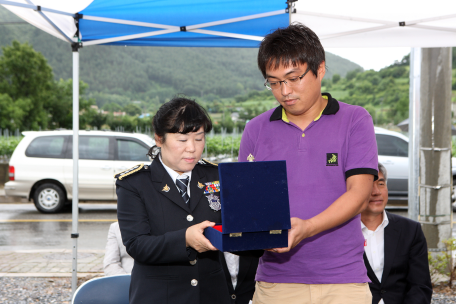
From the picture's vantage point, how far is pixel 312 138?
1705 mm

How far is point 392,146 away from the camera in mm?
9930

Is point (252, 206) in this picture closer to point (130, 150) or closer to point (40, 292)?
point (40, 292)

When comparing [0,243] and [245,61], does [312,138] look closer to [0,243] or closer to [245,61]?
[0,243]

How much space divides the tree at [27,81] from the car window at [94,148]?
99.3 feet

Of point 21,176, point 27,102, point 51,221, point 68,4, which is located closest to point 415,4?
point 68,4

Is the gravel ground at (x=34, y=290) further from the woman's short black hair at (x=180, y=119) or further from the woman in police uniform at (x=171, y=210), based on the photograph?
the woman's short black hair at (x=180, y=119)

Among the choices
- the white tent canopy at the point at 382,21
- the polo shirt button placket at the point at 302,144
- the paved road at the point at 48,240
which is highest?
the white tent canopy at the point at 382,21

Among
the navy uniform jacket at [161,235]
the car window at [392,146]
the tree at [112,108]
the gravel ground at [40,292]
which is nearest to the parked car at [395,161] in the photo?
the car window at [392,146]

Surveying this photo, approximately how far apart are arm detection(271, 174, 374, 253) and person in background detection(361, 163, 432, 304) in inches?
43.2

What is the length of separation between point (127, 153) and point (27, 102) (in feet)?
105

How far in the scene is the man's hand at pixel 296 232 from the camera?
4.69 feet

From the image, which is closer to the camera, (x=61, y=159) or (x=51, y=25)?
(x=51, y=25)

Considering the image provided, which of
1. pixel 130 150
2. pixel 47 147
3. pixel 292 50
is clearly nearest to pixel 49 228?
pixel 47 147

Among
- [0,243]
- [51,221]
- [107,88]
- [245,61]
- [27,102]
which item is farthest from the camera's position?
[245,61]
